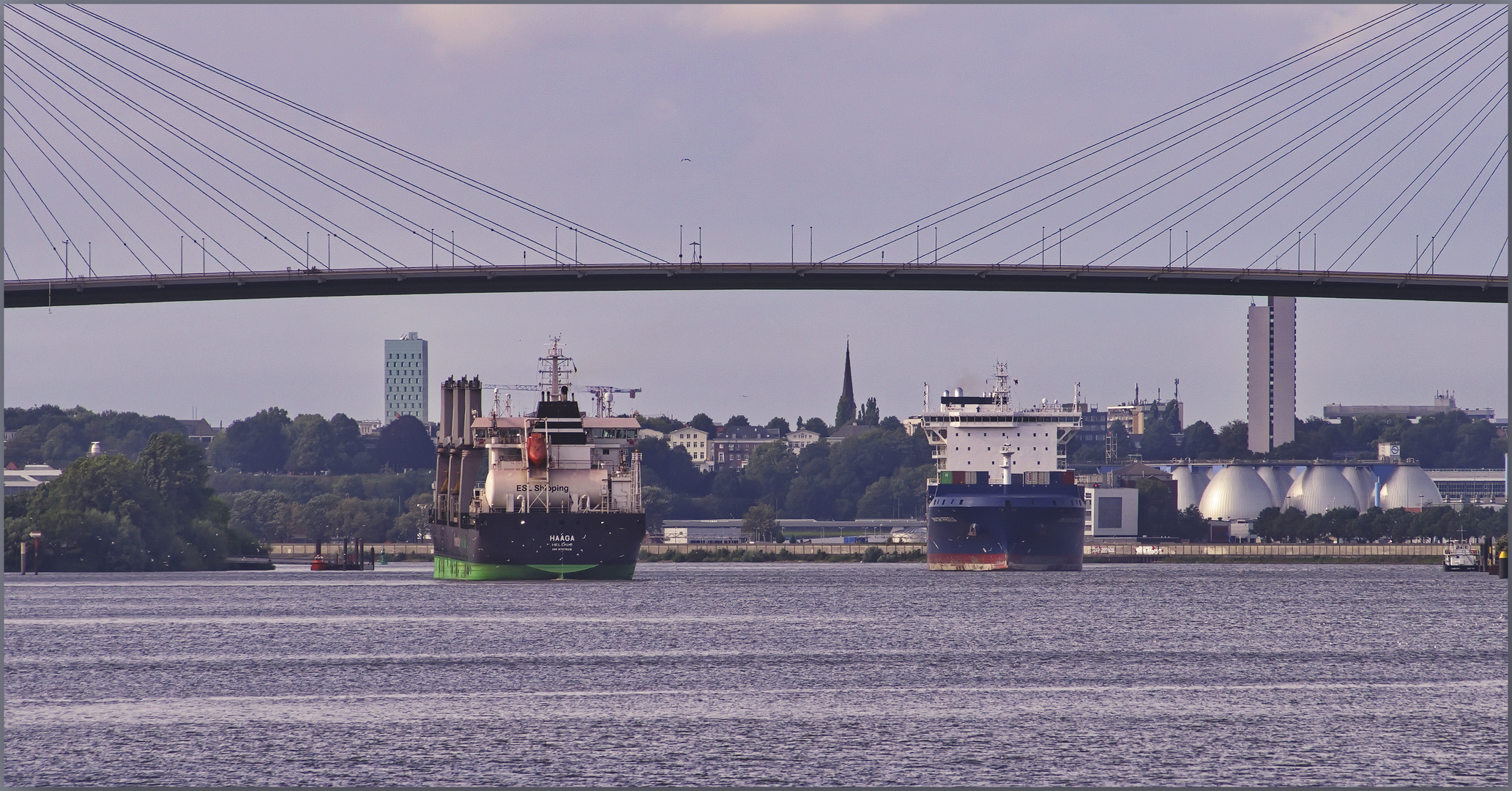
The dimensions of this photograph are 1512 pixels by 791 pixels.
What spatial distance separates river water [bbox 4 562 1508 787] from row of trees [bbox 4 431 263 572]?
1435 inches

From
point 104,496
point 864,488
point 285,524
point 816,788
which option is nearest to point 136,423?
point 285,524

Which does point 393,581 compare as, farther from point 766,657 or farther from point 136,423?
point 136,423

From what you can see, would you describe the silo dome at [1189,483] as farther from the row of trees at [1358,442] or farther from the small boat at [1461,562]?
the small boat at [1461,562]

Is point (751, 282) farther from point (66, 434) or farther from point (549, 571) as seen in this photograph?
point (66, 434)

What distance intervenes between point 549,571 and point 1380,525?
75.8 m

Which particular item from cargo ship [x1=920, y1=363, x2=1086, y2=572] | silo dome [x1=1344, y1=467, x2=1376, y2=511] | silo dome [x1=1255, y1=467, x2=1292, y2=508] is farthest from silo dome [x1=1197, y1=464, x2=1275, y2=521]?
cargo ship [x1=920, y1=363, x2=1086, y2=572]

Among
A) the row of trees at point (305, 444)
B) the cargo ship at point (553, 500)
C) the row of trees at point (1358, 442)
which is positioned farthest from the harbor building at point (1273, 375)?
the cargo ship at point (553, 500)

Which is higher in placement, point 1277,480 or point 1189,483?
point 1277,480

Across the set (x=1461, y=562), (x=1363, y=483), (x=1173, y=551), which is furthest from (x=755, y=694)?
(x=1363, y=483)

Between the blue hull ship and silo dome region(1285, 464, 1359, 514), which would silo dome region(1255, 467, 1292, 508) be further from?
the blue hull ship

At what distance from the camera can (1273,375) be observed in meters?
175

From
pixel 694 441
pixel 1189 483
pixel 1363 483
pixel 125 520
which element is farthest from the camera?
pixel 694 441

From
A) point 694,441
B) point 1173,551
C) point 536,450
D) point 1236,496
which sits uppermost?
point 694,441

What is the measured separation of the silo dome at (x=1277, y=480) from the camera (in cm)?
14150
